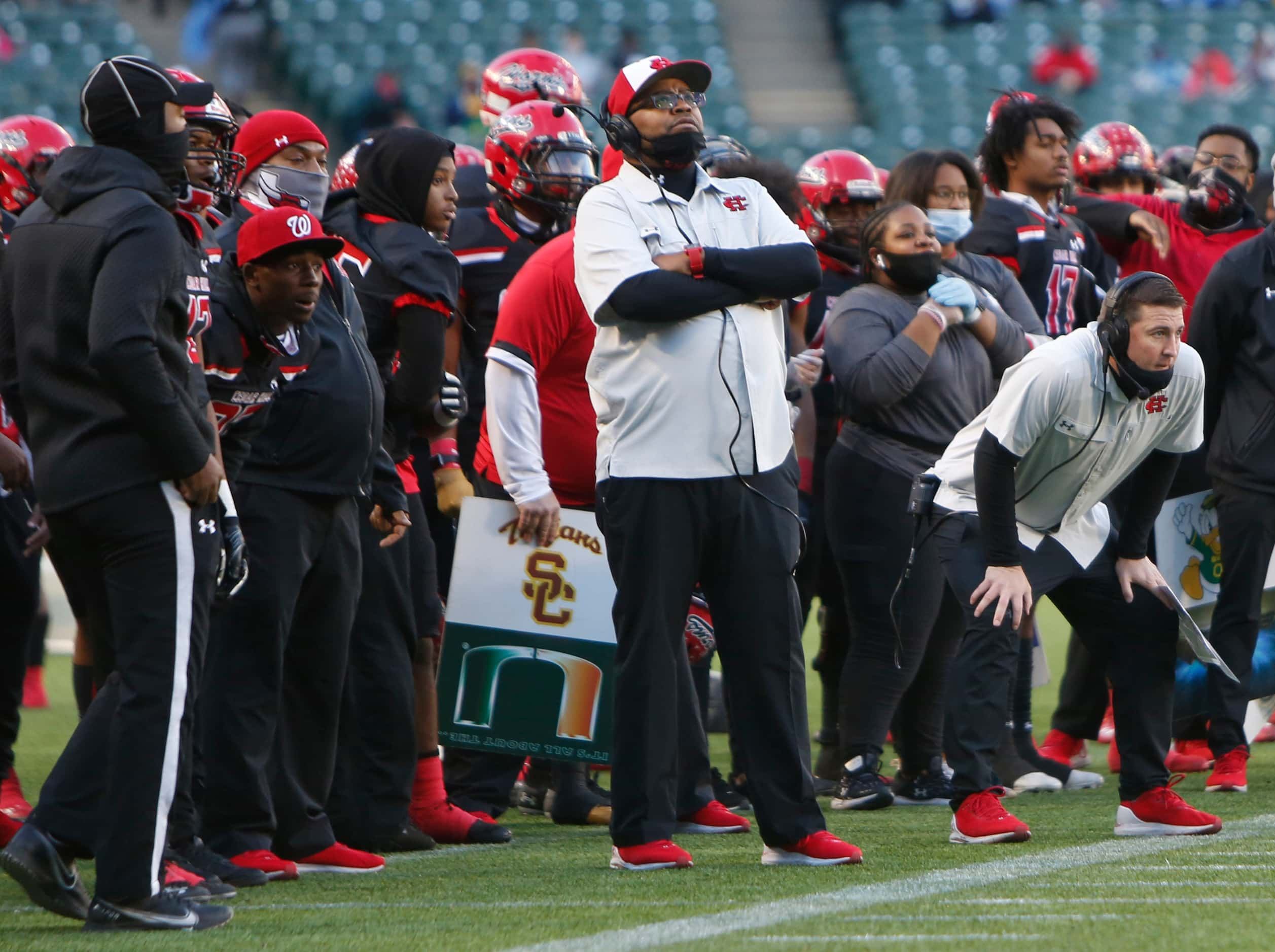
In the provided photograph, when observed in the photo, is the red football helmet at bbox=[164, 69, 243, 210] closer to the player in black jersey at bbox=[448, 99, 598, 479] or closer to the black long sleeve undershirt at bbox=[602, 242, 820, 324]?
the black long sleeve undershirt at bbox=[602, 242, 820, 324]

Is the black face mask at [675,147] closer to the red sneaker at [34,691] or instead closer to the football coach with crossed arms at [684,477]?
the football coach with crossed arms at [684,477]

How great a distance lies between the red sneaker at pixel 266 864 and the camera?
15.0 ft

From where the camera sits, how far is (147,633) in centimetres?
387

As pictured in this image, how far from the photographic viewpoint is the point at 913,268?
601 centimetres

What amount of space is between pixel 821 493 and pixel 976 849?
7.25 ft

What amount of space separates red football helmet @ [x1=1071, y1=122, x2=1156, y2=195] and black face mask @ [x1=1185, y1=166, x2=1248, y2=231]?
0.50 metres

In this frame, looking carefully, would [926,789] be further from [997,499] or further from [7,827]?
[7,827]

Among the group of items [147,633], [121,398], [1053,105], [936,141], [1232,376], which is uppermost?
[936,141]

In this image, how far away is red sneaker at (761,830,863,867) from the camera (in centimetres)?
457

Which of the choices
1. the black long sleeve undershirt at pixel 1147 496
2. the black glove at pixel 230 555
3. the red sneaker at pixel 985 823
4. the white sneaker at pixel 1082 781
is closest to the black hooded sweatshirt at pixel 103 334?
the black glove at pixel 230 555

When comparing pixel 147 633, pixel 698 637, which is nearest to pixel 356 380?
pixel 147 633

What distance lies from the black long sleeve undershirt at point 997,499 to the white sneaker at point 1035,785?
5.22 ft

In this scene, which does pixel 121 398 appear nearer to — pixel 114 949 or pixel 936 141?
pixel 114 949

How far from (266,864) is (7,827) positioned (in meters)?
0.92
